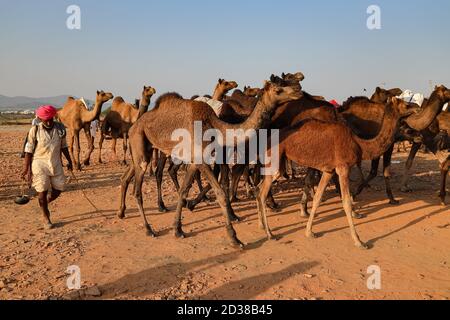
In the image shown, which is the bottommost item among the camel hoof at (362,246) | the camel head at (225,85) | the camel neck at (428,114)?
the camel hoof at (362,246)

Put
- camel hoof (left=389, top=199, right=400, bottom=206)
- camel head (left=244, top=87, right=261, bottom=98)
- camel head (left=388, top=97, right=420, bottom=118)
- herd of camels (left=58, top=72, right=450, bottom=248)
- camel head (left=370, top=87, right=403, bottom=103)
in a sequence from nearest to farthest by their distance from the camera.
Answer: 1. herd of camels (left=58, top=72, right=450, bottom=248)
2. camel head (left=388, top=97, right=420, bottom=118)
3. camel hoof (left=389, top=199, right=400, bottom=206)
4. camel head (left=370, top=87, right=403, bottom=103)
5. camel head (left=244, top=87, right=261, bottom=98)

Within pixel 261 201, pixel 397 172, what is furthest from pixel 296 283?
pixel 397 172

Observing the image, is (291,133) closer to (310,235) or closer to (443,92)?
(310,235)

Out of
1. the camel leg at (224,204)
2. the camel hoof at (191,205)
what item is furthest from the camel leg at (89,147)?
the camel leg at (224,204)

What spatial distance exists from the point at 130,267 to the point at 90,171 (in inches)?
368

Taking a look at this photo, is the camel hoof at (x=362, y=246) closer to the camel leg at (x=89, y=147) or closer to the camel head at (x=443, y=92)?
the camel head at (x=443, y=92)

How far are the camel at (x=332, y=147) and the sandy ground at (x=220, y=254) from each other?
69cm

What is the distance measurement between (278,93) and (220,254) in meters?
2.57

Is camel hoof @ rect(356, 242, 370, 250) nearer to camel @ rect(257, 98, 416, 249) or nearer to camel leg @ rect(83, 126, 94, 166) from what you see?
camel @ rect(257, 98, 416, 249)

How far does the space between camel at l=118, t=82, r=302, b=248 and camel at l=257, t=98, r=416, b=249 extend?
0.62 metres

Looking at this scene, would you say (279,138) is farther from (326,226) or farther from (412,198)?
(412,198)

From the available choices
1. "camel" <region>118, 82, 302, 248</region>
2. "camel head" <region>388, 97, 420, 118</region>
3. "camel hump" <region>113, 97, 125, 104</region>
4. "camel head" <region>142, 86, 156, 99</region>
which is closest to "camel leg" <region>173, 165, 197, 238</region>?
"camel" <region>118, 82, 302, 248</region>

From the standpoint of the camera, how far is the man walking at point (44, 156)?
293 inches

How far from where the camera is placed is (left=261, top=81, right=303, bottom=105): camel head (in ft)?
21.8
